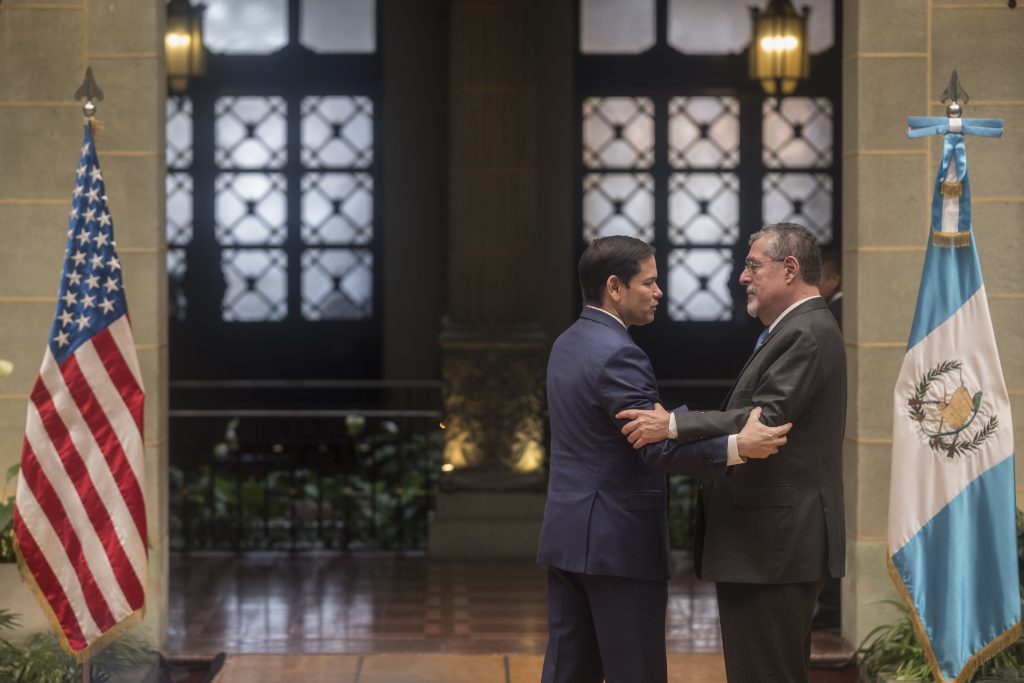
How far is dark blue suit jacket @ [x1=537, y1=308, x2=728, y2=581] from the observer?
4.56 meters

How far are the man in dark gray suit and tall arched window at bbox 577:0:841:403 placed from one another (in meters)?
8.49

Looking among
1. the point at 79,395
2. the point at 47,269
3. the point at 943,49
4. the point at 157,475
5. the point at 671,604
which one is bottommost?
the point at 671,604

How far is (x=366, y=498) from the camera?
10867 millimetres

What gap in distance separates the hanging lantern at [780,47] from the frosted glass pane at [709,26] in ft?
11.7

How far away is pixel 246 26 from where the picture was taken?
13352 millimetres

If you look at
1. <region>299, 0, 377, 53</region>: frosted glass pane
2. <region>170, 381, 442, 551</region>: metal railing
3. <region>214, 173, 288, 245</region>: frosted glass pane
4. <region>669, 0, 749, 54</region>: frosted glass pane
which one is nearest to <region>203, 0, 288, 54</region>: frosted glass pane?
<region>299, 0, 377, 53</region>: frosted glass pane

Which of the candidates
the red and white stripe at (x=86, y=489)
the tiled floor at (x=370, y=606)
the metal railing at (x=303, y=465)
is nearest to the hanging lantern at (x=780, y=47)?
the tiled floor at (x=370, y=606)

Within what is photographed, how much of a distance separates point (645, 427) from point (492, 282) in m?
5.82

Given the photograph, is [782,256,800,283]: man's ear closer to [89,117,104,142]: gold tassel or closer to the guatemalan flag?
the guatemalan flag

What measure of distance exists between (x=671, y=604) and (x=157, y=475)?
3349 millimetres

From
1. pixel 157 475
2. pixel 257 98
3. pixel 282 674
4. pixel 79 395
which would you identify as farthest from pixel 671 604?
pixel 257 98

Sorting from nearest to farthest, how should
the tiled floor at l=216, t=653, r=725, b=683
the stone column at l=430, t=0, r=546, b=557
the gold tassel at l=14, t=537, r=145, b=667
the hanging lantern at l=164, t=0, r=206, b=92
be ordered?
the gold tassel at l=14, t=537, r=145, b=667 → the tiled floor at l=216, t=653, r=725, b=683 → the hanging lantern at l=164, t=0, r=206, b=92 → the stone column at l=430, t=0, r=546, b=557

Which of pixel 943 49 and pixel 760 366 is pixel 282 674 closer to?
pixel 760 366

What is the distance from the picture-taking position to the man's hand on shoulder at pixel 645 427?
4.45m
